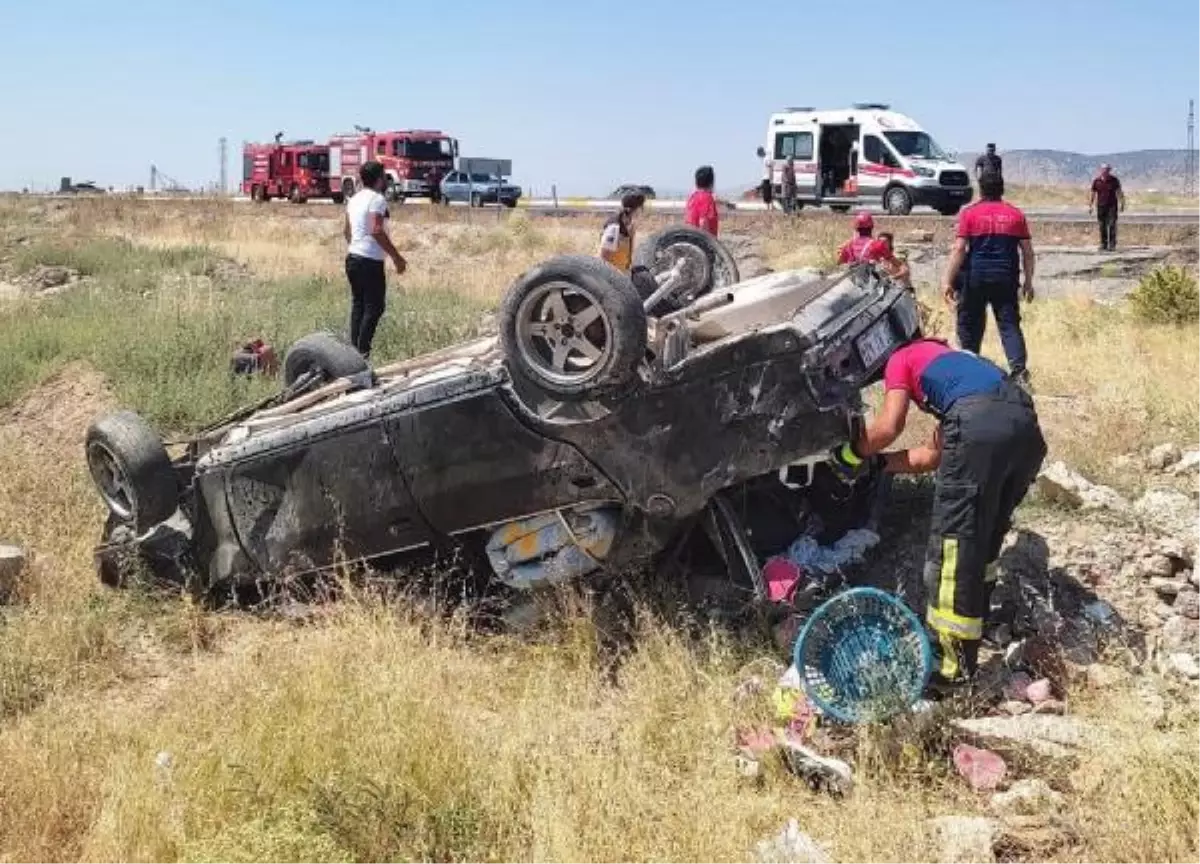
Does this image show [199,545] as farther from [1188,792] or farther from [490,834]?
[1188,792]

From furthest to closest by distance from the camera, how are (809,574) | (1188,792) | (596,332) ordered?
(809,574) → (596,332) → (1188,792)

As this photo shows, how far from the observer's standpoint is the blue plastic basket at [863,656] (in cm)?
409

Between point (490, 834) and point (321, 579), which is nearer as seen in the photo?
point (490, 834)

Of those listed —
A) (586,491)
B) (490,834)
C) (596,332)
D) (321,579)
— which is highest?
(596,332)

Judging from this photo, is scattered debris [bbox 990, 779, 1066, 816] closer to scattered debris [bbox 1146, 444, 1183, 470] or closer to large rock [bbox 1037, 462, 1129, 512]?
large rock [bbox 1037, 462, 1129, 512]

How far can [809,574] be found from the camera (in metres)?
5.14

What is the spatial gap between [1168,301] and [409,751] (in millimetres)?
11040

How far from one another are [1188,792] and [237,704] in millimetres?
2958

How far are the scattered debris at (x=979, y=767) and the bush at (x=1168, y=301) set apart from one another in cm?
975

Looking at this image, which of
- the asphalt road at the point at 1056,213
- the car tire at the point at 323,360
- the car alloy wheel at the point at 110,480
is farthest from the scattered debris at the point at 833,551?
the asphalt road at the point at 1056,213

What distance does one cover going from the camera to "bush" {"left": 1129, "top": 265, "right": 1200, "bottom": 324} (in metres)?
12.5

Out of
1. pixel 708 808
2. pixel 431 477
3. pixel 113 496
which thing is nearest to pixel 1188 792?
pixel 708 808

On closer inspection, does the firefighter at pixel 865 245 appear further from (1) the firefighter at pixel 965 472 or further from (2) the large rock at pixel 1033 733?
(2) the large rock at pixel 1033 733

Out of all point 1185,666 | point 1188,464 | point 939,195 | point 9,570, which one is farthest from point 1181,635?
point 939,195
